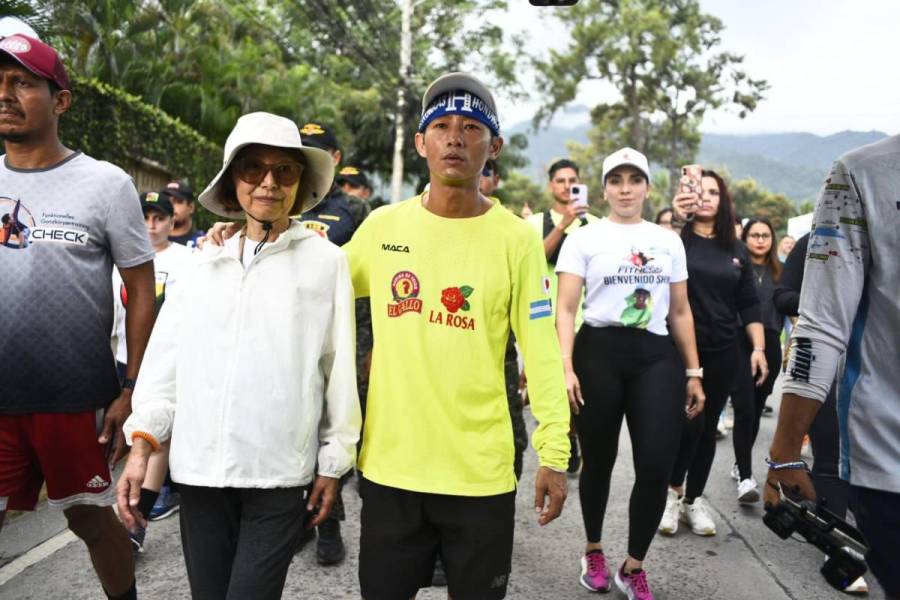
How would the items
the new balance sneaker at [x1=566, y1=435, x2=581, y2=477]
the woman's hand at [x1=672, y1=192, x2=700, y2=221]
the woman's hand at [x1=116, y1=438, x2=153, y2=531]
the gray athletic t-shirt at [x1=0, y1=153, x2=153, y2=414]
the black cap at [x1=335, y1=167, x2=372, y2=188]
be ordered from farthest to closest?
the black cap at [x1=335, y1=167, x2=372, y2=188], the new balance sneaker at [x1=566, y1=435, x2=581, y2=477], the woman's hand at [x1=672, y1=192, x2=700, y2=221], the gray athletic t-shirt at [x1=0, y1=153, x2=153, y2=414], the woman's hand at [x1=116, y1=438, x2=153, y2=531]

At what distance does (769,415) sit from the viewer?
367 inches

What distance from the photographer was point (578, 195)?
5.00 m

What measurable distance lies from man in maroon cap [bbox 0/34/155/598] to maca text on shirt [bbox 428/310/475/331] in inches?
52.1

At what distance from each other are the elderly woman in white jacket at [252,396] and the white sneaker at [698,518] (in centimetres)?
331

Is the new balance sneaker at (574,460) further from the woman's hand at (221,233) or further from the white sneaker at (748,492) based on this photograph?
the woman's hand at (221,233)

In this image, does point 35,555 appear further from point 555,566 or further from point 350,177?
point 350,177

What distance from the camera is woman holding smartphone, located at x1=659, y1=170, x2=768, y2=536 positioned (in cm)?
495

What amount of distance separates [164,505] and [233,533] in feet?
9.25

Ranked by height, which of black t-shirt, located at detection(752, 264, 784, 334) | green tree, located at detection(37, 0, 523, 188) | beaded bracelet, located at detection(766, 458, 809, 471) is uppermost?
green tree, located at detection(37, 0, 523, 188)

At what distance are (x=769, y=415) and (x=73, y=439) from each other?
8.45 metres

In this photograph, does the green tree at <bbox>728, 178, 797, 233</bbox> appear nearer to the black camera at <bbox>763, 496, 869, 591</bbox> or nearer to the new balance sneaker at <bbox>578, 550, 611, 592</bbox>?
the new balance sneaker at <bbox>578, 550, 611, 592</bbox>

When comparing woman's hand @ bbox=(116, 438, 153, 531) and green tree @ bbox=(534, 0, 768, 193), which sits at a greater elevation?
green tree @ bbox=(534, 0, 768, 193)

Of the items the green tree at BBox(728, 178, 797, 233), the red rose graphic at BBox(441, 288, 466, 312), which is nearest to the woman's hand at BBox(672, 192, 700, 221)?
the red rose graphic at BBox(441, 288, 466, 312)

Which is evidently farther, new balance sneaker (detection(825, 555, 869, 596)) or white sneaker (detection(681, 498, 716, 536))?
white sneaker (detection(681, 498, 716, 536))
